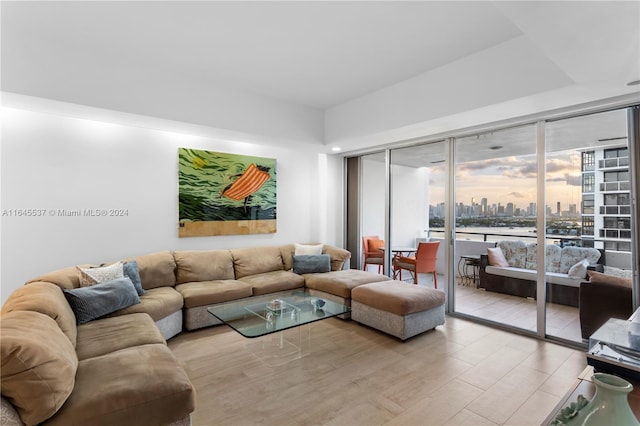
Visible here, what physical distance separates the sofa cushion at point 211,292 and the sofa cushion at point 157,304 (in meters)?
0.10

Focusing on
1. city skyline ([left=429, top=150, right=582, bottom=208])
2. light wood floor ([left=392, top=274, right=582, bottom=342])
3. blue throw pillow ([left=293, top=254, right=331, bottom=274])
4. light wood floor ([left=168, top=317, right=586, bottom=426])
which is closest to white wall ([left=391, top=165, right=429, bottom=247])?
city skyline ([left=429, top=150, right=582, bottom=208])

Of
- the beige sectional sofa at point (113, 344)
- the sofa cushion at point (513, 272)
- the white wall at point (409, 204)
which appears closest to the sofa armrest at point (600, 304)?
the sofa cushion at point (513, 272)

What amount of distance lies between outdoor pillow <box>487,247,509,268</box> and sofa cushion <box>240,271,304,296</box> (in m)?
2.52

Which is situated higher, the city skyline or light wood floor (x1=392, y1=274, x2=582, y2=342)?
the city skyline

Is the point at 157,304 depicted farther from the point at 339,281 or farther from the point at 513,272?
the point at 513,272

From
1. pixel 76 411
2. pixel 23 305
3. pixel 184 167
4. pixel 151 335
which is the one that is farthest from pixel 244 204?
pixel 76 411

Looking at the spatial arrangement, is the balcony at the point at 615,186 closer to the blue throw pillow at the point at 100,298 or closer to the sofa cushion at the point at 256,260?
the sofa cushion at the point at 256,260

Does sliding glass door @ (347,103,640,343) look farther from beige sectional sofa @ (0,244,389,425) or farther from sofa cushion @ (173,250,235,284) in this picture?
sofa cushion @ (173,250,235,284)

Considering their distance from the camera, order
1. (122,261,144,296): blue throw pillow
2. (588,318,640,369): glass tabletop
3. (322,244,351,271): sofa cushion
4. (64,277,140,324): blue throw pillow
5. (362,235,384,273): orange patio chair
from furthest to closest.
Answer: (362,235,384,273): orange patio chair
(322,244,351,271): sofa cushion
(122,261,144,296): blue throw pillow
(64,277,140,324): blue throw pillow
(588,318,640,369): glass tabletop

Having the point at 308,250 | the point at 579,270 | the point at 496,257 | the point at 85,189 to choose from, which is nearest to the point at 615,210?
the point at 579,270

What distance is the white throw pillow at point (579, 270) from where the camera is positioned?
338 centimetres

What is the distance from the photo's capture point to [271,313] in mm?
3203

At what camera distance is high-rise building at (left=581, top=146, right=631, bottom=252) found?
10.2 feet

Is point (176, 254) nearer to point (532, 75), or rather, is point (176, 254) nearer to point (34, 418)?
point (34, 418)
